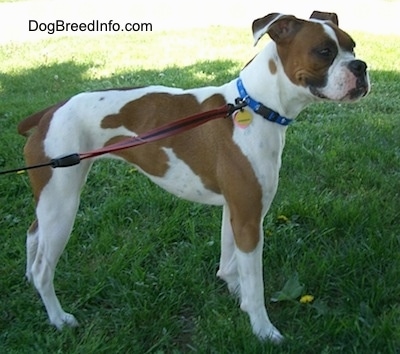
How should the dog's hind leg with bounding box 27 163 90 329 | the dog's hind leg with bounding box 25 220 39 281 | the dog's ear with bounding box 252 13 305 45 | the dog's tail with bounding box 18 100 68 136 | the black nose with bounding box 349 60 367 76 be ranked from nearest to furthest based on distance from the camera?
the black nose with bounding box 349 60 367 76, the dog's ear with bounding box 252 13 305 45, the dog's hind leg with bounding box 27 163 90 329, the dog's tail with bounding box 18 100 68 136, the dog's hind leg with bounding box 25 220 39 281

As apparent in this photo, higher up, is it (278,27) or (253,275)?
(278,27)

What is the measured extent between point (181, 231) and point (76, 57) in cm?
543

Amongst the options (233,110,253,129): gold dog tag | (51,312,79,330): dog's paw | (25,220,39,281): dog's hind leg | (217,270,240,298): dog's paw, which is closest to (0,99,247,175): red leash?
(233,110,253,129): gold dog tag

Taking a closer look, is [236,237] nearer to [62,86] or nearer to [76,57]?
[62,86]

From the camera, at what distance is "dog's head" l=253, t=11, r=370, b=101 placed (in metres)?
2.76

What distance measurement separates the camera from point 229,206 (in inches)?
121

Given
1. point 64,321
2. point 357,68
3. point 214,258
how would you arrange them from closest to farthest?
1. point 357,68
2. point 64,321
3. point 214,258

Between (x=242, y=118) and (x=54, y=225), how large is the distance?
1.06 meters

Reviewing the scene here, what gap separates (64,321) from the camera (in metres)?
3.22

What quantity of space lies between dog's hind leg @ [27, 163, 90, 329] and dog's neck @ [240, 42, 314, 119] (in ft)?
3.03

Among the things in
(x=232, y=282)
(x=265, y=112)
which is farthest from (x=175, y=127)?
(x=232, y=282)

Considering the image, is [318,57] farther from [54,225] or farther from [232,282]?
[54,225]

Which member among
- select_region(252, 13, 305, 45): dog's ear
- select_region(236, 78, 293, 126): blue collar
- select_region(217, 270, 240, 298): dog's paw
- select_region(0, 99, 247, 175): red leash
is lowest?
select_region(217, 270, 240, 298): dog's paw

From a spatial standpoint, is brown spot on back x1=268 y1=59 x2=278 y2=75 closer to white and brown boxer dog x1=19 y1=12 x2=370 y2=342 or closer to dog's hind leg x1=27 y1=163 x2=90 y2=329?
white and brown boxer dog x1=19 y1=12 x2=370 y2=342
